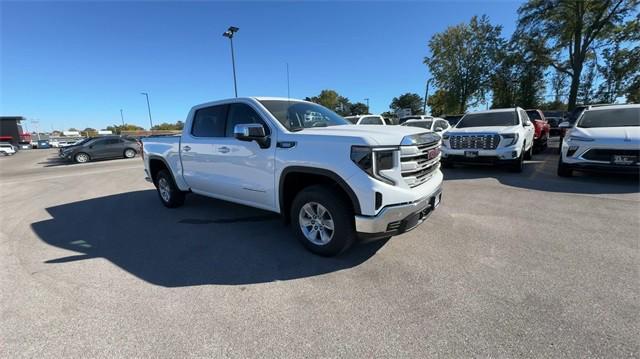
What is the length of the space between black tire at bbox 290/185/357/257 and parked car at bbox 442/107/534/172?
6247 millimetres

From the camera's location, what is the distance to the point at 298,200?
3.26 meters

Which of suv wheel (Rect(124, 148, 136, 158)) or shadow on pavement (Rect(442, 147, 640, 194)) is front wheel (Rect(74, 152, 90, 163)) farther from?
shadow on pavement (Rect(442, 147, 640, 194))

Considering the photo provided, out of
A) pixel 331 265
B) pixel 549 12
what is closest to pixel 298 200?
pixel 331 265

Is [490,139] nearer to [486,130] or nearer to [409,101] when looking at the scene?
[486,130]

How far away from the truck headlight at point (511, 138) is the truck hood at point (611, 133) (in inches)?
43.3

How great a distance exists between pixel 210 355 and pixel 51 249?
3.40 m

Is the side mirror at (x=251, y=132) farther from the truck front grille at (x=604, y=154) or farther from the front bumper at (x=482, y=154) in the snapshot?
the truck front grille at (x=604, y=154)

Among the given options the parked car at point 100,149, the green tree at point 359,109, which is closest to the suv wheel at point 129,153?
the parked car at point 100,149

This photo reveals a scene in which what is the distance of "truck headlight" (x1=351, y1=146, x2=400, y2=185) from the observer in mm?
2754

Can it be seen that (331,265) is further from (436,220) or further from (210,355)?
(436,220)

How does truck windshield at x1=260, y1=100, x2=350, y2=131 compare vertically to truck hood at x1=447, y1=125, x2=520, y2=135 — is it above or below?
above

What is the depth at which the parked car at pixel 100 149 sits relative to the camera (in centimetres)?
1739

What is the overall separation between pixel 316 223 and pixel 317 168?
0.66 meters

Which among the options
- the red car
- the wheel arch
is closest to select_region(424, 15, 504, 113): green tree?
the red car
